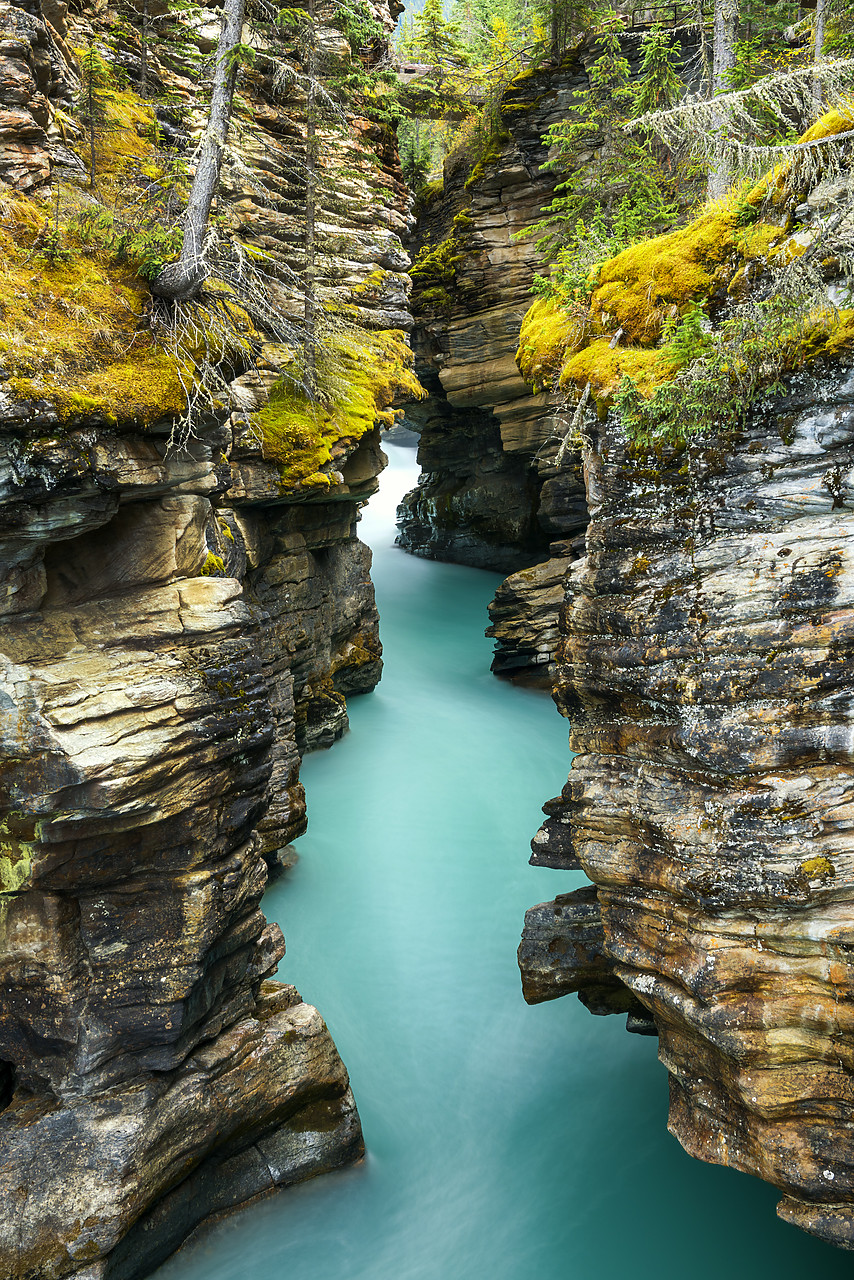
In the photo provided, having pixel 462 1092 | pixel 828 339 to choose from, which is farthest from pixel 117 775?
pixel 462 1092

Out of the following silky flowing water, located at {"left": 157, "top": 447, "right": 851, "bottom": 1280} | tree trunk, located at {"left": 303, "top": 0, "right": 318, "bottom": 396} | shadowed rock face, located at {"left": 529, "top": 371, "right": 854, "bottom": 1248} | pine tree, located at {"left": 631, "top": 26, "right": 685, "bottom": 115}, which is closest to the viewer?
shadowed rock face, located at {"left": 529, "top": 371, "right": 854, "bottom": 1248}

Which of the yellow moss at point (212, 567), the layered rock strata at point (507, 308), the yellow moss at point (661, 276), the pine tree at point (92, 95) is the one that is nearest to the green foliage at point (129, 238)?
the pine tree at point (92, 95)

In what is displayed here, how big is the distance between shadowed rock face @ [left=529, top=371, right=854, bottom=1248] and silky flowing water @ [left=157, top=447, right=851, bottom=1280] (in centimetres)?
293

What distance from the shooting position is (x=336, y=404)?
16.0 meters

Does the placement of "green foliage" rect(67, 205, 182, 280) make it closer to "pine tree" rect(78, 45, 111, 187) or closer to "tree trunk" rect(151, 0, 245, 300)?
"tree trunk" rect(151, 0, 245, 300)

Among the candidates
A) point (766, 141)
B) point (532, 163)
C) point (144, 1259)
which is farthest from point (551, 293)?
point (532, 163)

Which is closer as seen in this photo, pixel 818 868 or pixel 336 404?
pixel 818 868

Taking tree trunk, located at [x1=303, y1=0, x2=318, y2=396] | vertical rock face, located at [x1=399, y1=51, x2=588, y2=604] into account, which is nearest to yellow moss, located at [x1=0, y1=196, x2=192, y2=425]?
tree trunk, located at [x1=303, y1=0, x2=318, y2=396]

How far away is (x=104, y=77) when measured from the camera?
8.63m

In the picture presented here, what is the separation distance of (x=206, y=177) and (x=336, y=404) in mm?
8509

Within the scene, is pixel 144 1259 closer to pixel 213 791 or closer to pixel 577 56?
pixel 213 791

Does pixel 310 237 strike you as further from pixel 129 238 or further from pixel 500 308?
pixel 500 308

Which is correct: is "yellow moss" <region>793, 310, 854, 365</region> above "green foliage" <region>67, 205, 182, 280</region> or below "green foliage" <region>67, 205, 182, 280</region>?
below

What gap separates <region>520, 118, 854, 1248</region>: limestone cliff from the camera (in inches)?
234
